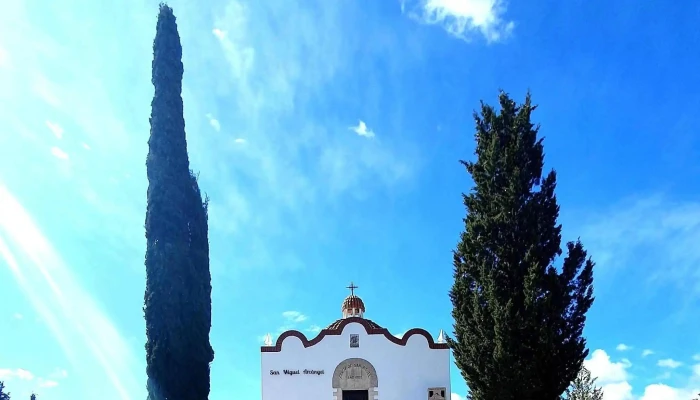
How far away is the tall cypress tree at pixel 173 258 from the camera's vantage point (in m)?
18.2

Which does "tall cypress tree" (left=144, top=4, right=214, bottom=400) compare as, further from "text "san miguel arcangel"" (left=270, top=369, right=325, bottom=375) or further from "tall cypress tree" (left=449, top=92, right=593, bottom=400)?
"tall cypress tree" (left=449, top=92, right=593, bottom=400)

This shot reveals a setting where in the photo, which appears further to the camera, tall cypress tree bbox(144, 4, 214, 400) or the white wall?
the white wall

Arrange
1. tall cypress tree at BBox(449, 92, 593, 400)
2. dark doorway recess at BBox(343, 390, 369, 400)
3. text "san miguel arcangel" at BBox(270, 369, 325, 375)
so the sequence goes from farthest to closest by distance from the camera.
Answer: text "san miguel arcangel" at BBox(270, 369, 325, 375) → dark doorway recess at BBox(343, 390, 369, 400) → tall cypress tree at BBox(449, 92, 593, 400)

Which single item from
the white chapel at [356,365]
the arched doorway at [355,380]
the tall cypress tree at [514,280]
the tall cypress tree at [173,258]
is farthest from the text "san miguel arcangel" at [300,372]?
the tall cypress tree at [514,280]

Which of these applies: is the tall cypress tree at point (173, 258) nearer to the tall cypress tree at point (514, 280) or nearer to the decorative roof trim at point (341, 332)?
the decorative roof trim at point (341, 332)

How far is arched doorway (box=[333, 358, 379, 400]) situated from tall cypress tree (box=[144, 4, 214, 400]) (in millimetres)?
4776

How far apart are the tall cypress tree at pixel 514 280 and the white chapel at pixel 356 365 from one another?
409cm

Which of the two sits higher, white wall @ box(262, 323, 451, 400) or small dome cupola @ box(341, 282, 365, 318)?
small dome cupola @ box(341, 282, 365, 318)

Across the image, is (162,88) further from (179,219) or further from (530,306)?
(530,306)

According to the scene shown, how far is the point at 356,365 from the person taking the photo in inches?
859

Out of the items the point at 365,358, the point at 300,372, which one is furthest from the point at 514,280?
the point at 300,372

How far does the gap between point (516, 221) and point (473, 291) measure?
87.3 inches

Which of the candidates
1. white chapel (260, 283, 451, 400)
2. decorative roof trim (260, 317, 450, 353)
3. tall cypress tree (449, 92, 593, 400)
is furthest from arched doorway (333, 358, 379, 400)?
tall cypress tree (449, 92, 593, 400)

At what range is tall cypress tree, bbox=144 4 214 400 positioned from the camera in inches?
717
